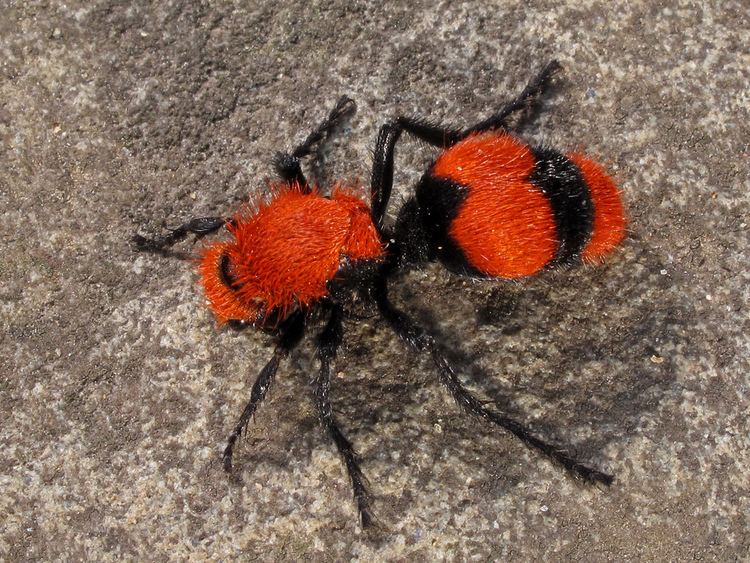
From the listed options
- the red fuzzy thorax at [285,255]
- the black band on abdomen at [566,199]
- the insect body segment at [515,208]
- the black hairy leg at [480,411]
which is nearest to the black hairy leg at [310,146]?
the red fuzzy thorax at [285,255]

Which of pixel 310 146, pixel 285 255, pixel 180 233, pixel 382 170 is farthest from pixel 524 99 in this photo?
pixel 180 233

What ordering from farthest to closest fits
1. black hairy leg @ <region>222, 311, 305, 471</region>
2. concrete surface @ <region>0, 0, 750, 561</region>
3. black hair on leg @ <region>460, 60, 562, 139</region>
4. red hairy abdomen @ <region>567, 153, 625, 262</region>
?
1. black hair on leg @ <region>460, 60, 562, 139</region>
2. black hairy leg @ <region>222, 311, 305, 471</region>
3. concrete surface @ <region>0, 0, 750, 561</region>
4. red hairy abdomen @ <region>567, 153, 625, 262</region>

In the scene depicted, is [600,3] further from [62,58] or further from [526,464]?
[62,58]

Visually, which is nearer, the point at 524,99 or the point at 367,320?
the point at 367,320

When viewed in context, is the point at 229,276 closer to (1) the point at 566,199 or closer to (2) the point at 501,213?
(2) the point at 501,213

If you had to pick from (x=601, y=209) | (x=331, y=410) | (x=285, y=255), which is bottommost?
(x=331, y=410)

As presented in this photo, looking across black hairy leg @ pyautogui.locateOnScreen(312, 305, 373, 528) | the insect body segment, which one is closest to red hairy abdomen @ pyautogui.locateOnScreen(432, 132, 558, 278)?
the insect body segment

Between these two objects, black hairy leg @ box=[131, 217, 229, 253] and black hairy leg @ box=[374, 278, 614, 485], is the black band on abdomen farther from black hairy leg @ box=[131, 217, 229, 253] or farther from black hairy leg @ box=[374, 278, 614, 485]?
black hairy leg @ box=[131, 217, 229, 253]
